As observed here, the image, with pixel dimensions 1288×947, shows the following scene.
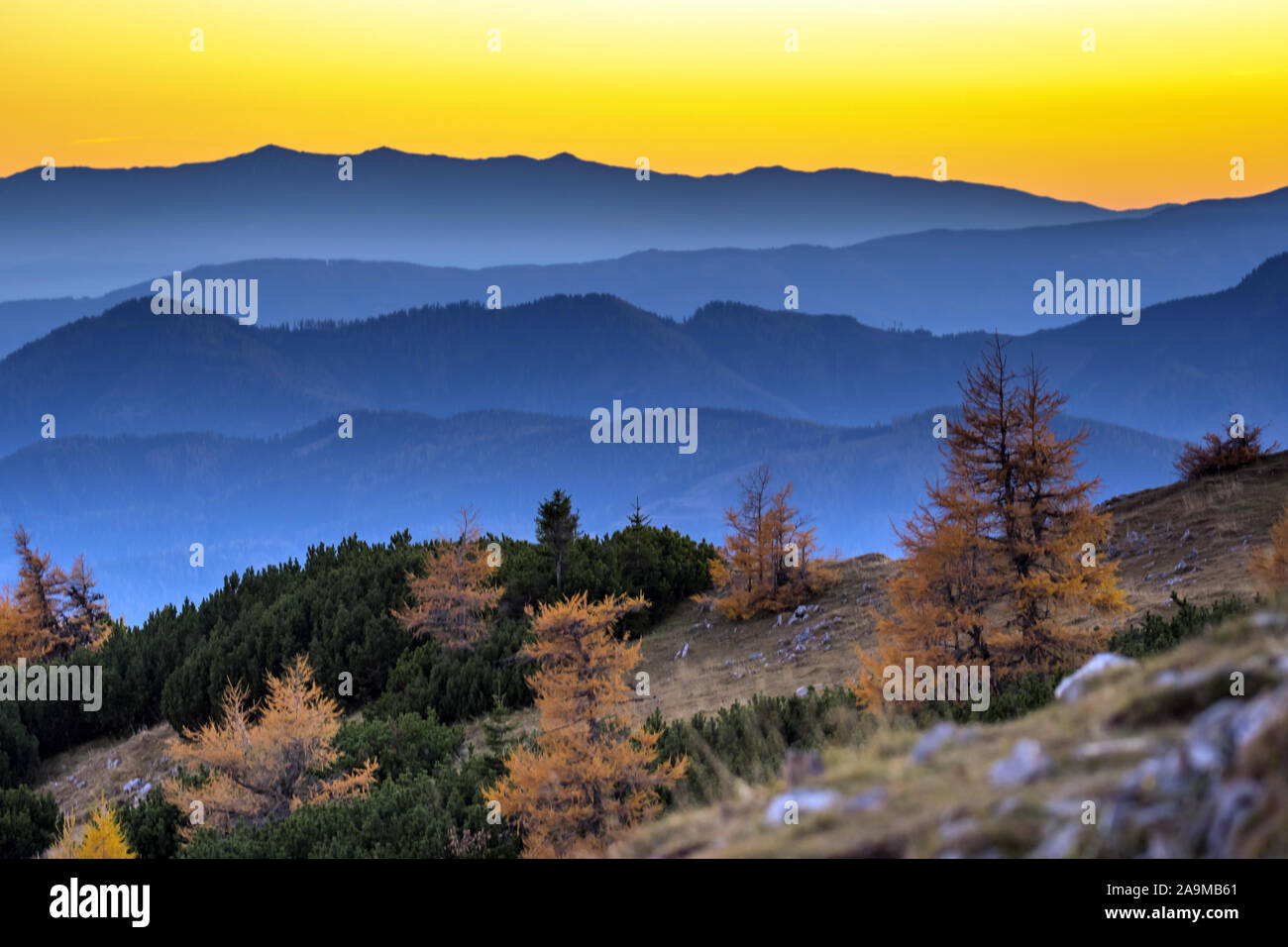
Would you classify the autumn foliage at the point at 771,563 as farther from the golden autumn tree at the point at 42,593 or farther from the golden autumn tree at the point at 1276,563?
the golden autumn tree at the point at 42,593

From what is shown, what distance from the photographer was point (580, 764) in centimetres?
1302

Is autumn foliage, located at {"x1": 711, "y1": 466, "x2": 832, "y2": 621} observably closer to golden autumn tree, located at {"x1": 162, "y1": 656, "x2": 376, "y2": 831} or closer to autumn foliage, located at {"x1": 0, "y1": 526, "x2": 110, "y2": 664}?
golden autumn tree, located at {"x1": 162, "y1": 656, "x2": 376, "y2": 831}

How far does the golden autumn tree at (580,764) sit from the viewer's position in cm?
1298

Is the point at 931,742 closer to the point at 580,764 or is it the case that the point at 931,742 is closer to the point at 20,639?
the point at 580,764

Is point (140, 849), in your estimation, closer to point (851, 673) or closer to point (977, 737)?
point (851, 673)

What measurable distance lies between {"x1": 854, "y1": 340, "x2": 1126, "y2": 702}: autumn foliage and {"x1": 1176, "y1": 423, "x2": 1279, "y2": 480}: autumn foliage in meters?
14.6

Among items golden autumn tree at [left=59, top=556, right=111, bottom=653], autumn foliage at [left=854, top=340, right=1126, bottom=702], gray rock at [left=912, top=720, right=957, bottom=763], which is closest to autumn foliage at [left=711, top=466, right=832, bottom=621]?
autumn foliage at [left=854, top=340, right=1126, bottom=702]

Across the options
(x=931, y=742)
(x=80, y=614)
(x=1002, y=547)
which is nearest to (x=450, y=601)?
(x=1002, y=547)

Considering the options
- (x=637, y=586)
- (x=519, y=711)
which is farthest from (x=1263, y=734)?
(x=637, y=586)

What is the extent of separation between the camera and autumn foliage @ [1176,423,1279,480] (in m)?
28.8

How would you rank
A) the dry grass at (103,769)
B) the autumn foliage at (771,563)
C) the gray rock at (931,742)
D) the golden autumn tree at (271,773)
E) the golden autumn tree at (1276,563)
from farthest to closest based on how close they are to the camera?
the autumn foliage at (771,563)
the dry grass at (103,769)
the golden autumn tree at (271,773)
the golden autumn tree at (1276,563)
the gray rock at (931,742)

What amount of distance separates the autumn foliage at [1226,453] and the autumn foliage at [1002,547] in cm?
A: 1460

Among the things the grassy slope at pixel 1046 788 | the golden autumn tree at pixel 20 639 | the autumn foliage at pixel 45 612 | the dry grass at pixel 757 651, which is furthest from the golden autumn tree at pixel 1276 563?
the golden autumn tree at pixel 20 639

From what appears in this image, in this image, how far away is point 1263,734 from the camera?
3793 millimetres
